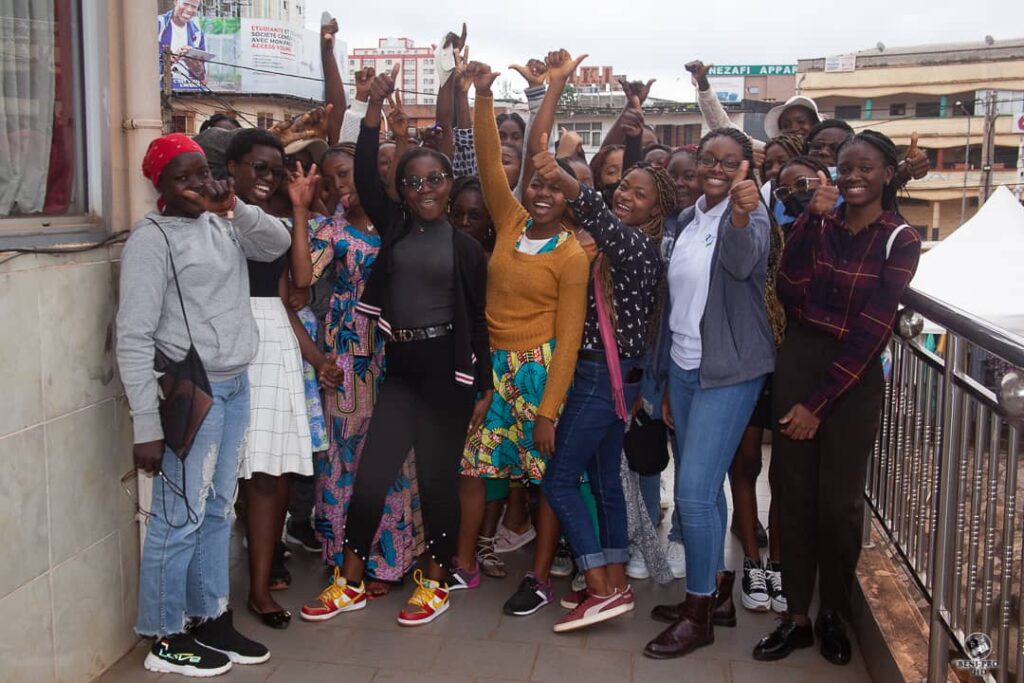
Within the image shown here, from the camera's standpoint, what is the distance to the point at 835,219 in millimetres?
3959

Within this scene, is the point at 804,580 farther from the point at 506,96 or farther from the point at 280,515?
the point at 506,96

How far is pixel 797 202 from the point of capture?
4.69m

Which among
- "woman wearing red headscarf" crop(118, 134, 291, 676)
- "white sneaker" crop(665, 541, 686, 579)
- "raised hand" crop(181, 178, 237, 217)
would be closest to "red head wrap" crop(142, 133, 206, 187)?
"woman wearing red headscarf" crop(118, 134, 291, 676)

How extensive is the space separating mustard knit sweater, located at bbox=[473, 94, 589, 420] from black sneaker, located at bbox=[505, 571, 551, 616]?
0.87m

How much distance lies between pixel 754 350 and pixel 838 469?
1.87 feet

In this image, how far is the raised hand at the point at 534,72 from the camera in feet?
16.1

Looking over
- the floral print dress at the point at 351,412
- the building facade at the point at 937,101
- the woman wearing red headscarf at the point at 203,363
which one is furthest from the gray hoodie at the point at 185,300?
the building facade at the point at 937,101

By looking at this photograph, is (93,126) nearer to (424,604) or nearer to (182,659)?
(182,659)

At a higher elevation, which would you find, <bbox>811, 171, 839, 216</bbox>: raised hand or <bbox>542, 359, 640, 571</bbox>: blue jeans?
<bbox>811, 171, 839, 216</bbox>: raised hand

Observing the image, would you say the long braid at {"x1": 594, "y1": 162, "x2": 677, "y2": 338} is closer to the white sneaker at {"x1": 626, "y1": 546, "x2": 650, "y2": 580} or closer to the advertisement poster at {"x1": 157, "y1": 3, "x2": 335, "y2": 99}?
the white sneaker at {"x1": 626, "y1": 546, "x2": 650, "y2": 580}

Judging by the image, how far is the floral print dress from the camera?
4582 millimetres

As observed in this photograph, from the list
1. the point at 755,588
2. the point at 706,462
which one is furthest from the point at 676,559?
the point at 706,462

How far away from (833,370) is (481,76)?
205 centimetres

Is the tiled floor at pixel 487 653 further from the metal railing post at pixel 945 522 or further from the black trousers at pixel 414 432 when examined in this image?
the metal railing post at pixel 945 522
